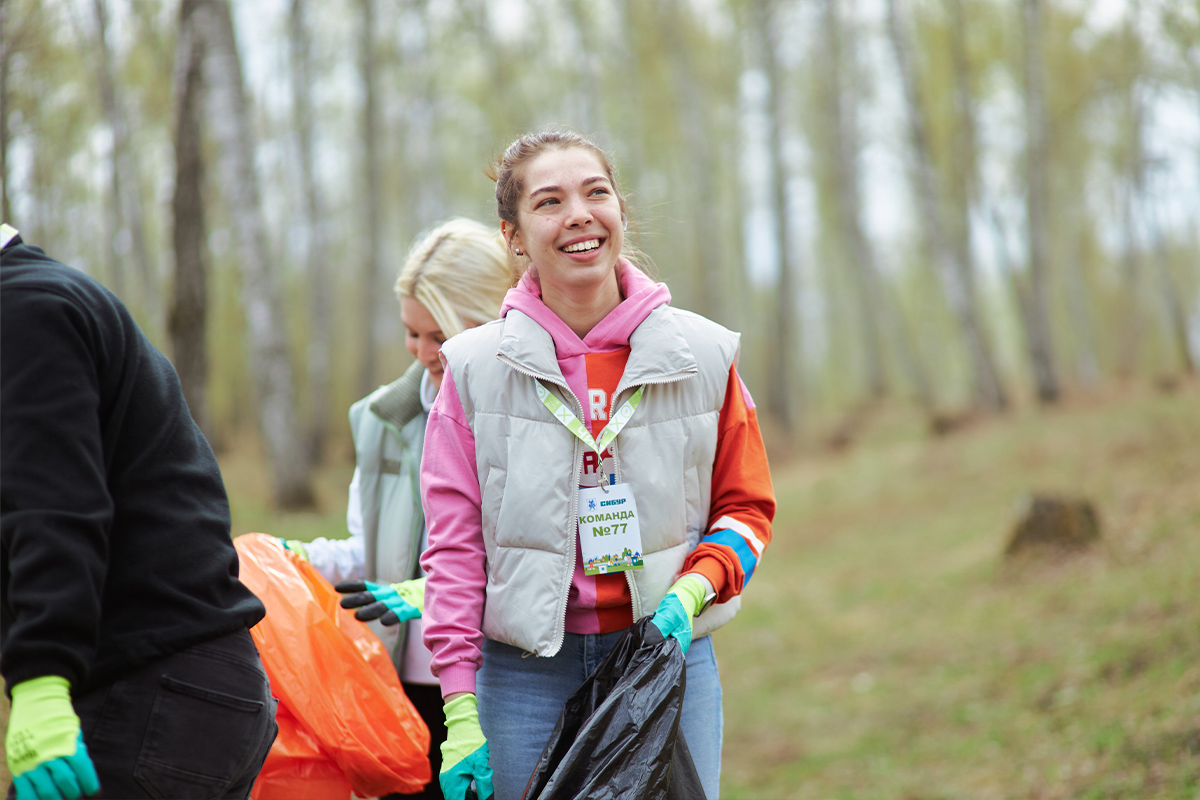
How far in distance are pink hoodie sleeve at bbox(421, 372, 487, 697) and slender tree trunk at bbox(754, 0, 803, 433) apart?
656 inches

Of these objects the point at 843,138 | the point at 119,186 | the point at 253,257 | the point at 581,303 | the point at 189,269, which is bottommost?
the point at 581,303

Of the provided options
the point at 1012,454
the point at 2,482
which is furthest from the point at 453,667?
the point at 1012,454

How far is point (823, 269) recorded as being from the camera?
33.1 meters

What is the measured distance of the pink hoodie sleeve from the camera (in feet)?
6.82

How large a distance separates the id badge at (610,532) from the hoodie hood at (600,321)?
0.34m

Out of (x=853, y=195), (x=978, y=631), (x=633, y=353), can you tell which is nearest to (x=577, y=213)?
(x=633, y=353)

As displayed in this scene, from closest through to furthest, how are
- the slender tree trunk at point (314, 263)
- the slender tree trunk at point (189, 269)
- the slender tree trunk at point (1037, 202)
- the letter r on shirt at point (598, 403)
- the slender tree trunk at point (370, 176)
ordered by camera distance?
1. the letter r on shirt at point (598, 403)
2. the slender tree trunk at point (189, 269)
3. the slender tree trunk at point (1037, 202)
4. the slender tree trunk at point (370, 176)
5. the slender tree trunk at point (314, 263)

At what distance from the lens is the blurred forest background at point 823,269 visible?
18.1 ft

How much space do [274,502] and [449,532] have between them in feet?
31.3

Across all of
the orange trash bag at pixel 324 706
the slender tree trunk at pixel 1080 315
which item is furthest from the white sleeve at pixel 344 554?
the slender tree trunk at pixel 1080 315

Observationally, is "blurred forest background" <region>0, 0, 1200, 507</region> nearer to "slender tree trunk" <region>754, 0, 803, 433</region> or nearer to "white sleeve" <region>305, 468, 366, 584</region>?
"slender tree trunk" <region>754, 0, 803, 433</region>

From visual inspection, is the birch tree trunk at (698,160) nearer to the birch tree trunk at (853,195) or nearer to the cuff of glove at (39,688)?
the birch tree trunk at (853,195)

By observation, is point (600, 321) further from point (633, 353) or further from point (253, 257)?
point (253, 257)

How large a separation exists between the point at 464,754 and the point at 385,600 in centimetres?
61
